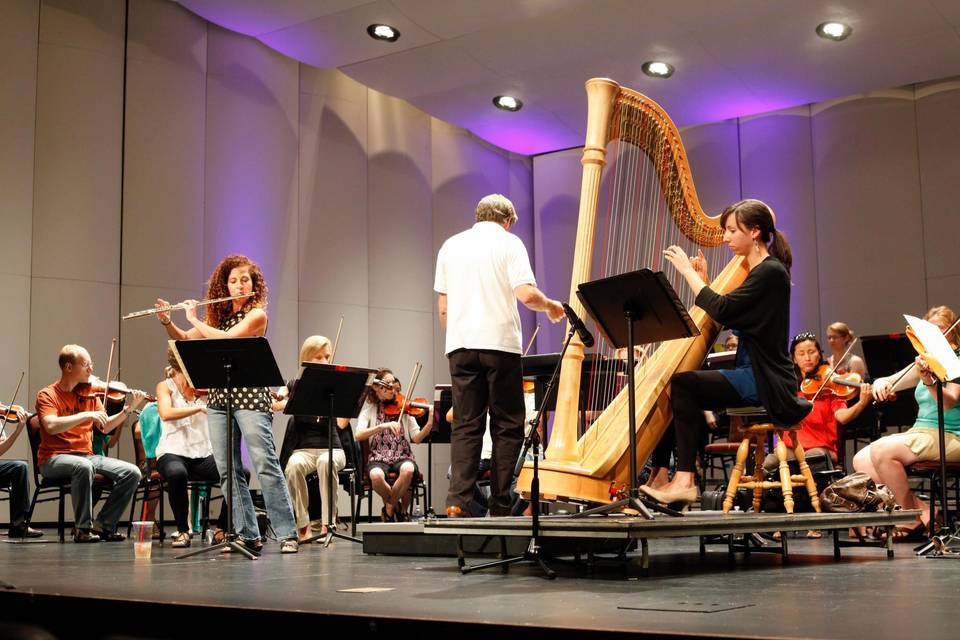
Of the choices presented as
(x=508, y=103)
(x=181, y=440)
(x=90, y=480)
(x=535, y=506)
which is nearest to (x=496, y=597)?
(x=535, y=506)

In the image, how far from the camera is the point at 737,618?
2160 mm

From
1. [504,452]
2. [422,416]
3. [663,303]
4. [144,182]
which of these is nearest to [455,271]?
[504,452]

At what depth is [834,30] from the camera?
24.3ft

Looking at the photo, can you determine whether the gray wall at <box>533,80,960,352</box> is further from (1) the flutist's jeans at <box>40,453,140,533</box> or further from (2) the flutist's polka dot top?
(2) the flutist's polka dot top

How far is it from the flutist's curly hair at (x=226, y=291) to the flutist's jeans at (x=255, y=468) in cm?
42

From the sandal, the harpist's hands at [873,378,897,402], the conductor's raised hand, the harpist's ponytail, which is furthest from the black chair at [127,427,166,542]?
the sandal

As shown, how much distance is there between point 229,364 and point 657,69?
17.2ft

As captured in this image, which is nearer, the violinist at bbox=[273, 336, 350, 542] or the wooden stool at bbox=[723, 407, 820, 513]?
the wooden stool at bbox=[723, 407, 820, 513]

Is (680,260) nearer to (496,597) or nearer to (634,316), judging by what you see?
(634,316)

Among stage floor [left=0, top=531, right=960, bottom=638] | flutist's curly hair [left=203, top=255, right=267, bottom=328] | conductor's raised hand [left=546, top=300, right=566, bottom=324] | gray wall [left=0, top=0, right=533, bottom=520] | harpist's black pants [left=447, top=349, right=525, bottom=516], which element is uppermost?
gray wall [left=0, top=0, right=533, bottom=520]

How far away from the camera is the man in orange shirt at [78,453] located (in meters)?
5.84

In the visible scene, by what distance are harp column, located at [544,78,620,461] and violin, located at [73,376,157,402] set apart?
11.0 feet

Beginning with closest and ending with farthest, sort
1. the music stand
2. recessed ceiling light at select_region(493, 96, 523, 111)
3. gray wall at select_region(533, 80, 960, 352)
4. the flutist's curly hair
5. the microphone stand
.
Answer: the microphone stand → the music stand → the flutist's curly hair → gray wall at select_region(533, 80, 960, 352) → recessed ceiling light at select_region(493, 96, 523, 111)

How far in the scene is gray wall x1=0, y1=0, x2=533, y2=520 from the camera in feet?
21.9
